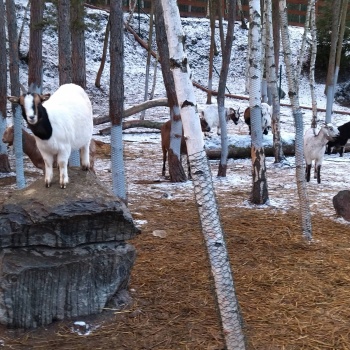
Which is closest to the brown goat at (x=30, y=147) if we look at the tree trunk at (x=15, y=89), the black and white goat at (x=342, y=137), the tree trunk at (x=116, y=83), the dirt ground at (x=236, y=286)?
the tree trunk at (x=15, y=89)

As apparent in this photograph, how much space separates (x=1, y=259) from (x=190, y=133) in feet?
7.32

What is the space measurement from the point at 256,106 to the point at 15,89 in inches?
167

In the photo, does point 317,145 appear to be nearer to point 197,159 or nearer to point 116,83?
point 116,83

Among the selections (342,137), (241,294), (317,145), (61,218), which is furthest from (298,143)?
(342,137)

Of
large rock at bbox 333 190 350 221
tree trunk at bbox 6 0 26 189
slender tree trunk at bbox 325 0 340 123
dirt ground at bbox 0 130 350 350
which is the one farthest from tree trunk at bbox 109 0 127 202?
slender tree trunk at bbox 325 0 340 123

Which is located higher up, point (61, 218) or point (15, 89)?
point (15, 89)

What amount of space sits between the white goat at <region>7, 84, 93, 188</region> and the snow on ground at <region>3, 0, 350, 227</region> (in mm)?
3960

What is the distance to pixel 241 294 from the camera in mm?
5145

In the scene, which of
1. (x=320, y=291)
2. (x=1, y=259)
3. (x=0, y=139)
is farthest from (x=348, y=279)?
(x=0, y=139)

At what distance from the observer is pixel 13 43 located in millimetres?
9391

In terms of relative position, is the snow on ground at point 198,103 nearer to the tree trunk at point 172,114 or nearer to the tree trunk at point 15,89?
the tree trunk at point 172,114

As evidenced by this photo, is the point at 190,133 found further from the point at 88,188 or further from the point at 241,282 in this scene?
the point at 241,282

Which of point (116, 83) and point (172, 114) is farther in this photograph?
point (172, 114)

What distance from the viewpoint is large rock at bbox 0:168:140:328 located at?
4.44 metres
